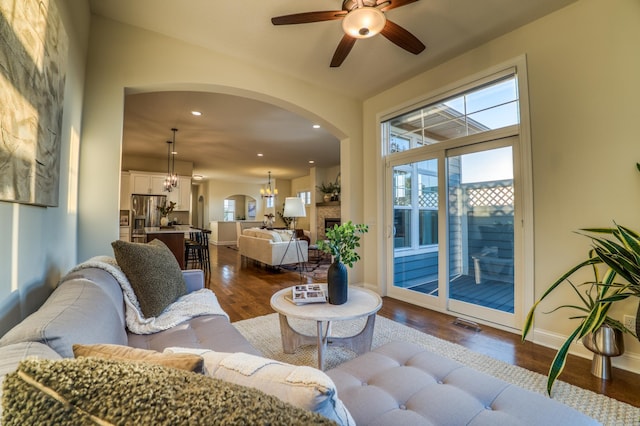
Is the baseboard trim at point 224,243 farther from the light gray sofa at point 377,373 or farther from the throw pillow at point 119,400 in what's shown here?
the throw pillow at point 119,400

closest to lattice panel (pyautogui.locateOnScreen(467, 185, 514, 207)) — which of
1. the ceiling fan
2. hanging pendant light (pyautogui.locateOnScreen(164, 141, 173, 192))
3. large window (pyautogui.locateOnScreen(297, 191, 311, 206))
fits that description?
the ceiling fan

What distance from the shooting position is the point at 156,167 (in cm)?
770

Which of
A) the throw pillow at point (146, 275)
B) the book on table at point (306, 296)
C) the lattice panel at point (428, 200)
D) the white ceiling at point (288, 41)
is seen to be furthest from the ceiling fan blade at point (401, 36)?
the throw pillow at point (146, 275)

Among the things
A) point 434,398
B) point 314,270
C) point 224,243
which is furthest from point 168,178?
point 434,398

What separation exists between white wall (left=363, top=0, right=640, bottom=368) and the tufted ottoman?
178cm

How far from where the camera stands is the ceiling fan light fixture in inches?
73.6

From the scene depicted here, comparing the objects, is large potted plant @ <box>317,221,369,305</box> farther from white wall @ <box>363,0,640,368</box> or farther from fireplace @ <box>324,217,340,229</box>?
fireplace @ <box>324,217,340,229</box>

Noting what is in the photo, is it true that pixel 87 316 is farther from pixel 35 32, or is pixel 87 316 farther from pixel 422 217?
pixel 422 217

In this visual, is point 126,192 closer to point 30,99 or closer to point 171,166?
point 171,166

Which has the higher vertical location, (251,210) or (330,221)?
(251,210)

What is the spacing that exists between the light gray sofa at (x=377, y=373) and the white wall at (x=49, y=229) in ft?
0.47

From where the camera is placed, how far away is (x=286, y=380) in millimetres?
625

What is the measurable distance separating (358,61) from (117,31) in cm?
240

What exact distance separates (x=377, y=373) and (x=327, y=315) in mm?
581
